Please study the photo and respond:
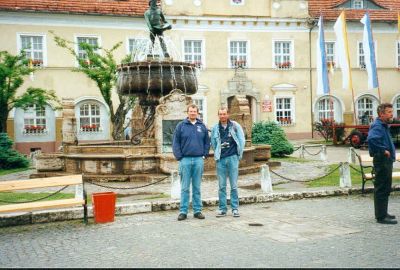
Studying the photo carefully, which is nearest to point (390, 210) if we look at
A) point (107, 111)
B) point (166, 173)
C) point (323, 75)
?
point (166, 173)

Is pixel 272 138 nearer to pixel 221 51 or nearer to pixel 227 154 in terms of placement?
pixel 227 154

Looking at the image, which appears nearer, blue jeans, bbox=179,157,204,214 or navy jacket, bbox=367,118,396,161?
navy jacket, bbox=367,118,396,161

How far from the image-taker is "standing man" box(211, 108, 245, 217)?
7.86m

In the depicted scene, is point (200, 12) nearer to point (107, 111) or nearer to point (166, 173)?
point (107, 111)

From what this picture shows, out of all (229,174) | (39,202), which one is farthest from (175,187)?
(39,202)

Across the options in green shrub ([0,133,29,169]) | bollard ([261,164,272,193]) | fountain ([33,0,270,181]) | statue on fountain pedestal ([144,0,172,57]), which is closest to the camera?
bollard ([261,164,272,193])

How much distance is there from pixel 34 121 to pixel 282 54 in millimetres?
15964

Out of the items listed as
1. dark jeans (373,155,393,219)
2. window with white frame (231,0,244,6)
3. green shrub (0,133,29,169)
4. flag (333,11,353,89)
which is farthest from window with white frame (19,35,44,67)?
dark jeans (373,155,393,219)

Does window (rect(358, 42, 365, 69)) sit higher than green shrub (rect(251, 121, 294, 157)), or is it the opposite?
window (rect(358, 42, 365, 69))

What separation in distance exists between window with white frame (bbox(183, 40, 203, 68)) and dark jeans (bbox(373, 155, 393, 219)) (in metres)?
22.3

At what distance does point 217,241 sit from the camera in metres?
6.23

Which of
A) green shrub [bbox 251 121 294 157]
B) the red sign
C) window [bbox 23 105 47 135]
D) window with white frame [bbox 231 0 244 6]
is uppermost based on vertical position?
window with white frame [bbox 231 0 244 6]

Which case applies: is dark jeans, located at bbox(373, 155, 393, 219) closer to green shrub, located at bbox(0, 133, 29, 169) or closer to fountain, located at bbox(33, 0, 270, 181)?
fountain, located at bbox(33, 0, 270, 181)

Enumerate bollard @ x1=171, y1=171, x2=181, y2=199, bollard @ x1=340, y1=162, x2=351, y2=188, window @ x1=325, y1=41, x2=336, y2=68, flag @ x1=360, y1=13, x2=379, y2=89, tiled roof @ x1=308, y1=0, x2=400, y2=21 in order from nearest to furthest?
bollard @ x1=171, y1=171, x2=181, y2=199, bollard @ x1=340, y1=162, x2=351, y2=188, flag @ x1=360, y1=13, x2=379, y2=89, tiled roof @ x1=308, y1=0, x2=400, y2=21, window @ x1=325, y1=41, x2=336, y2=68
